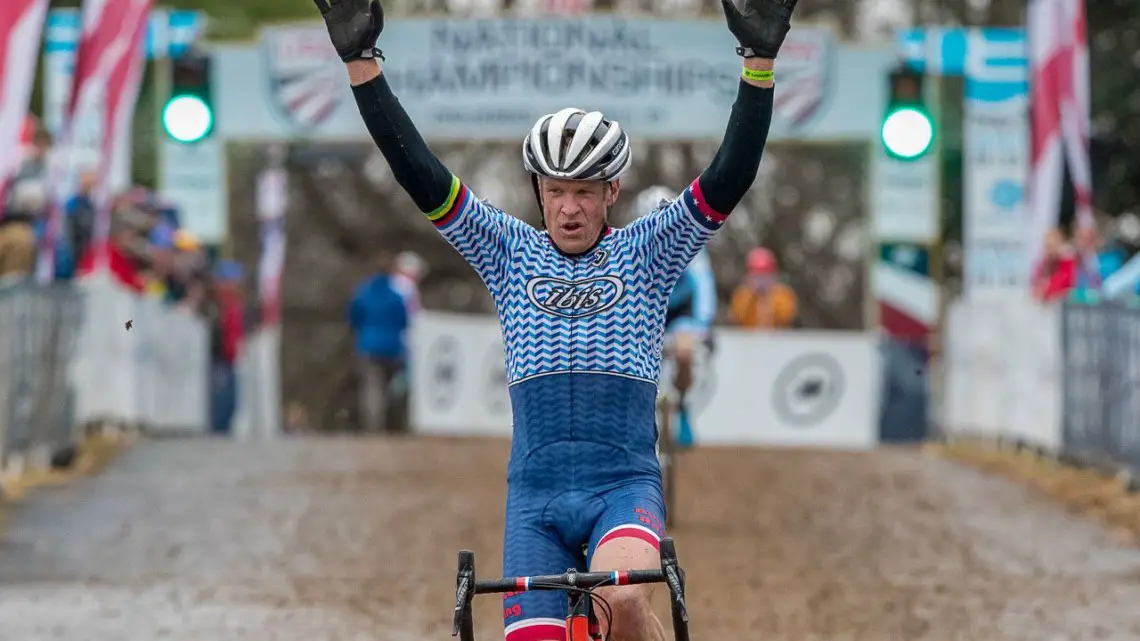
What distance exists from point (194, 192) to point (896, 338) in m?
8.79

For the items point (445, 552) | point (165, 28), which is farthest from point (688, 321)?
point (165, 28)

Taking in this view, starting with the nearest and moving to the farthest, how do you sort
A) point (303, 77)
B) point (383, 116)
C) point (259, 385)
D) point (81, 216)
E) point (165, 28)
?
point (383, 116)
point (81, 216)
point (303, 77)
point (165, 28)
point (259, 385)

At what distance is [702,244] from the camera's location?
624 centimetres

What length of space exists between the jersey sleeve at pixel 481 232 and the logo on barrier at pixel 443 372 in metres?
16.9

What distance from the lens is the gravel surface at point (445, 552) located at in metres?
10.9

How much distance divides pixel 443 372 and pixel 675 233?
1724 cm

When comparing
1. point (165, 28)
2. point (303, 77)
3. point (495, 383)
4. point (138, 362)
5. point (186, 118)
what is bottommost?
point (495, 383)

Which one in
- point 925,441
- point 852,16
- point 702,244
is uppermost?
point 852,16

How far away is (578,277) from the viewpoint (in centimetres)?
612

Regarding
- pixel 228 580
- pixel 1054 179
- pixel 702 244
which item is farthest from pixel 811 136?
pixel 702 244

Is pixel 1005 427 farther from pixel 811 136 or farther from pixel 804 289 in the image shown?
pixel 804 289

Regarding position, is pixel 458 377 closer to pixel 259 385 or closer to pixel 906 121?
pixel 259 385

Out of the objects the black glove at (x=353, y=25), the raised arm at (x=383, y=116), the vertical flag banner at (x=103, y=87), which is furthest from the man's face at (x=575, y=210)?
the vertical flag banner at (x=103, y=87)

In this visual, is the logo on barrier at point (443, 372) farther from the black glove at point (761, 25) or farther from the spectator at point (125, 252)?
the black glove at point (761, 25)
